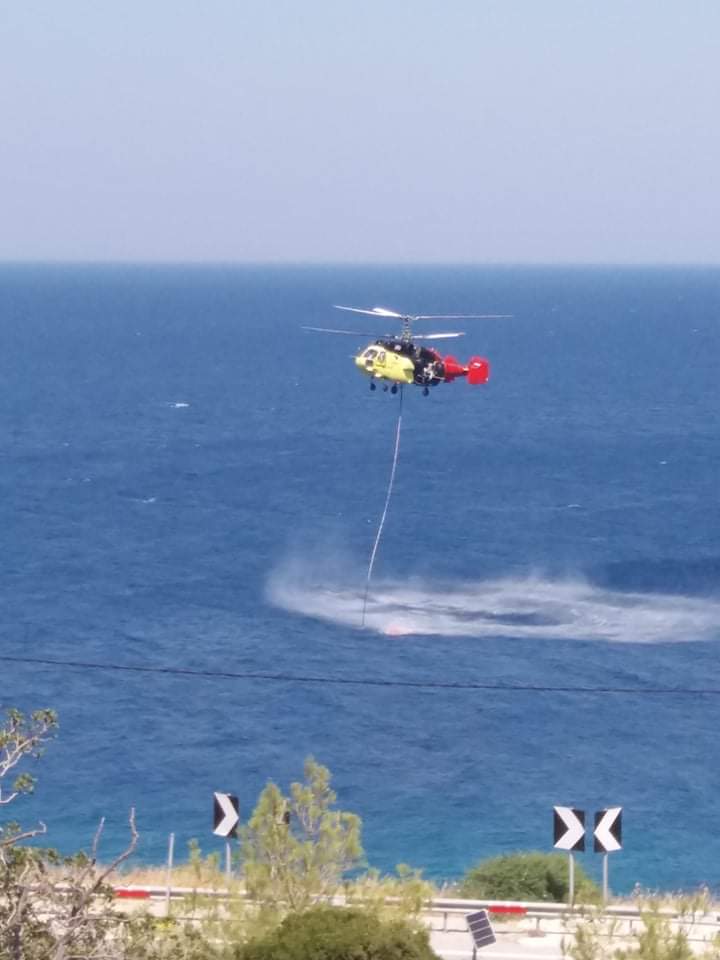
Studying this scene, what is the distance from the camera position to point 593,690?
81625mm

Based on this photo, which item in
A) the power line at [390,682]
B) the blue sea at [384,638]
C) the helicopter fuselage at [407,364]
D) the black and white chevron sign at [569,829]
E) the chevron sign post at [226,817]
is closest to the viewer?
A: the black and white chevron sign at [569,829]

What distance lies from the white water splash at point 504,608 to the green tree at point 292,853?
61.1 metres

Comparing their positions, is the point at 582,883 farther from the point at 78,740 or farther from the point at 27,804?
the point at 78,740

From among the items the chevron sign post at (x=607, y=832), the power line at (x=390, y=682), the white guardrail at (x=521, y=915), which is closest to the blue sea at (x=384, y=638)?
the power line at (x=390, y=682)

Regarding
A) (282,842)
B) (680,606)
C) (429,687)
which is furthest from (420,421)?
(282,842)

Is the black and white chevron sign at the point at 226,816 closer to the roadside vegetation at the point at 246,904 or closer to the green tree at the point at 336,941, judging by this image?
the roadside vegetation at the point at 246,904

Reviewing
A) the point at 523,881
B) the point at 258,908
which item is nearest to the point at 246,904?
the point at 258,908

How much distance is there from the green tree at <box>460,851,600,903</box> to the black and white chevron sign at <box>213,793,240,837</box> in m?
9.62

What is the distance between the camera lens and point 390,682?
8162 cm

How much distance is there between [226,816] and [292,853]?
9163mm

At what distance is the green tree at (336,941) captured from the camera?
25.4 metres

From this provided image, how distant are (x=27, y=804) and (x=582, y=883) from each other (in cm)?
2976

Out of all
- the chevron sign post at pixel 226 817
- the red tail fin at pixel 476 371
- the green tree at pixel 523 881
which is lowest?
the green tree at pixel 523 881

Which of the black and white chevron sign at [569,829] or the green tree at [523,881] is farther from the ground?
the black and white chevron sign at [569,829]
